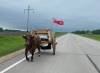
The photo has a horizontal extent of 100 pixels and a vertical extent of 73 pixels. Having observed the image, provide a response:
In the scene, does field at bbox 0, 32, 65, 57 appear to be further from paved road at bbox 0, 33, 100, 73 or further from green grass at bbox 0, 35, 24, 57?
paved road at bbox 0, 33, 100, 73

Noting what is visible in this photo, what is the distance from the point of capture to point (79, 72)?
12719 mm

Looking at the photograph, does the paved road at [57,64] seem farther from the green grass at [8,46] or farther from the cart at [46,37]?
the green grass at [8,46]

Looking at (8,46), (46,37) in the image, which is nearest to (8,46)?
(8,46)

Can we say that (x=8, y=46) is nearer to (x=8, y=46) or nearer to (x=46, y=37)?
(x=8, y=46)

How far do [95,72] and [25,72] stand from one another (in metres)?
2.80

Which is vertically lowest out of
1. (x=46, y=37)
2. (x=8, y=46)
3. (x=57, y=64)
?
(x=8, y=46)

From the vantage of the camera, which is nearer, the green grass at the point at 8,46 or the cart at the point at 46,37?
the cart at the point at 46,37

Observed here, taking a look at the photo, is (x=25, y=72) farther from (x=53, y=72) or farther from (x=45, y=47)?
(x=45, y=47)

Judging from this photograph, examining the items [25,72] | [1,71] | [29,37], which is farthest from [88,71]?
[29,37]

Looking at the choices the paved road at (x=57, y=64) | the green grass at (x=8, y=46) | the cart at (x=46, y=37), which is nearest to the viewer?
the paved road at (x=57, y=64)

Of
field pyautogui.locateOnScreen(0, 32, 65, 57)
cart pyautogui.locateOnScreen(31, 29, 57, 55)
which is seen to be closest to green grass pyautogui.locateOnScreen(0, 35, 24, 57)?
field pyautogui.locateOnScreen(0, 32, 65, 57)

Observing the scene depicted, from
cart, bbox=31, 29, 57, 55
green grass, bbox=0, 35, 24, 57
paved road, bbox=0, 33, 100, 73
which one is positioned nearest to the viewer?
paved road, bbox=0, 33, 100, 73

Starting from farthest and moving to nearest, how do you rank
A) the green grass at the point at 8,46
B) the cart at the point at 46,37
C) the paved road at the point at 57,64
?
1. the green grass at the point at 8,46
2. the cart at the point at 46,37
3. the paved road at the point at 57,64

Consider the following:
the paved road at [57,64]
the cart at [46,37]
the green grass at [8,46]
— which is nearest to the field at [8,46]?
the green grass at [8,46]
